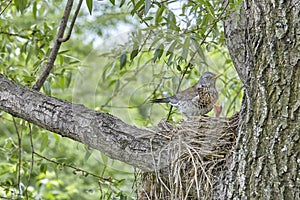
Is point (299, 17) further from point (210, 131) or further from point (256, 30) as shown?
point (210, 131)

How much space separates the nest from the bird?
0.46 m

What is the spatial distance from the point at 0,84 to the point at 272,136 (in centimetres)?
101

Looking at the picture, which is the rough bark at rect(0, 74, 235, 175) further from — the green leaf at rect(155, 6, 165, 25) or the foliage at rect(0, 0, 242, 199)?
the green leaf at rect(155, 6, 165, 25)

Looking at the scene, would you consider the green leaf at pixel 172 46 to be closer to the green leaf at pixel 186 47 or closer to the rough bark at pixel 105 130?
the green leaf at pixel 186 47

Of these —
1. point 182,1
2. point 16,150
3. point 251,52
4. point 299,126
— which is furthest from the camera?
point 16,150

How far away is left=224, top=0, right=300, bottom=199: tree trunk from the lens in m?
1.56

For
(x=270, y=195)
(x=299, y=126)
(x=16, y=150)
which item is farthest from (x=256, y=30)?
(x=16, y=150)

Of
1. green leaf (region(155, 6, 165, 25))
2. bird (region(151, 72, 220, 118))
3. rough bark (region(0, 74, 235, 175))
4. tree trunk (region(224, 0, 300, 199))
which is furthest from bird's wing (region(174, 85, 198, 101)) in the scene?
tree trunk (region(224, 0, 300, 199))

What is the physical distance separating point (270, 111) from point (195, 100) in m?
0.96

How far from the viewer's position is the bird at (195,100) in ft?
8.34

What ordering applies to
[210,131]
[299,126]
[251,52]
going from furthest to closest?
[210,131]
[251,52]
[299,126]

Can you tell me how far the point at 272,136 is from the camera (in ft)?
5.18

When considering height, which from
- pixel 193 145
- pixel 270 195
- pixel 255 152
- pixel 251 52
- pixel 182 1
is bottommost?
pixel 270 195

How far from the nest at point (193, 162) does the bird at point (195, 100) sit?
0.46 m
